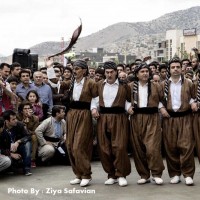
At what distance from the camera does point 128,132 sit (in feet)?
22.7

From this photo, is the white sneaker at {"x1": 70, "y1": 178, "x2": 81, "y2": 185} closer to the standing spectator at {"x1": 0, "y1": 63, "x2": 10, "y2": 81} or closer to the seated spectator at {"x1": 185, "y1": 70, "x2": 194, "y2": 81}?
the standing spectator at {"x1": 0, "y1": 63, "x2": 10, "y2": 81}

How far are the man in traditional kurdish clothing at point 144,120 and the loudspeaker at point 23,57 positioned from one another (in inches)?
222

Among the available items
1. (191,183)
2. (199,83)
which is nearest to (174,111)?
(199,83)

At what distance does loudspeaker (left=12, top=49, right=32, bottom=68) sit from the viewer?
11969 millimetres

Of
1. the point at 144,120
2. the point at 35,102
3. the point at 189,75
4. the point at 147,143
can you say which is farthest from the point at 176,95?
the point at 189,75

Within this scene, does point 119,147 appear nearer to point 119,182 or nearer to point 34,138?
point 119,182

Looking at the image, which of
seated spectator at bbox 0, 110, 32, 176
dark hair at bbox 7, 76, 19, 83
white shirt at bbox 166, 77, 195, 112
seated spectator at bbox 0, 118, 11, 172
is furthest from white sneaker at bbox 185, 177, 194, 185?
dark hair at bbox 7, 76, 19, 83

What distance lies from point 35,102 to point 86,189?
268 cm

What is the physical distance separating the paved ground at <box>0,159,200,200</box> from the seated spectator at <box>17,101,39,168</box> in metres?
0.70

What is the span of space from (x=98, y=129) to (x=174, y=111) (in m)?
1.10

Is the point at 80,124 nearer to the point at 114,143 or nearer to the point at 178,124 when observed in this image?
the point at 114,143

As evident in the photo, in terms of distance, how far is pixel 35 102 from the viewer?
879 centimetres

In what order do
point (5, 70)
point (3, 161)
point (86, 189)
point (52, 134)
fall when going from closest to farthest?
1. point (86, 189)
2. point (3, 161)
3. point (52, 134)
4. point (5, 70)

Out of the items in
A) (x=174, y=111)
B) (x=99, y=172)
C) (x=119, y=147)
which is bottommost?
(x=99, y=172)
